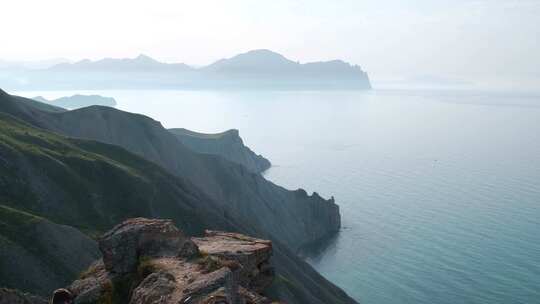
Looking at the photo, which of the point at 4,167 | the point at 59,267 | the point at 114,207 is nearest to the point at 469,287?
the point at 114,207

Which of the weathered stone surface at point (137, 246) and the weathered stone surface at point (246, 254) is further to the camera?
the weathered stone surface at point (246, 254)

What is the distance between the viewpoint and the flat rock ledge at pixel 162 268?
2200 cm

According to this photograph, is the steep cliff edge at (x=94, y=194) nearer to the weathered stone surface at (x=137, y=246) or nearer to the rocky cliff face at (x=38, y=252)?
the rocky cliff face at (x=38, y=252)

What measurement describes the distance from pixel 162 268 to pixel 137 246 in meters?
3.13

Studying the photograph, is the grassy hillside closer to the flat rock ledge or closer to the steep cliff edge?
the steep cliff edge

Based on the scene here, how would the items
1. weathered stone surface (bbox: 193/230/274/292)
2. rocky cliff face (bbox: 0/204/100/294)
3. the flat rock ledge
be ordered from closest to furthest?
the flat rock ledge → weathered stone surface (bbox: 193/230/274/292) → rocky cliff face (bbox: 0/204/100/294)

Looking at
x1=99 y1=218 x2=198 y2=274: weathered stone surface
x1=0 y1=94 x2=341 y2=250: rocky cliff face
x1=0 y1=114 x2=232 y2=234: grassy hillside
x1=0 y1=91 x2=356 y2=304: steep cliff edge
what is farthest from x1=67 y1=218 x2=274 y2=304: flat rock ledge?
x1=0 y1=94 x2=341 y2=250: rocky cliff face

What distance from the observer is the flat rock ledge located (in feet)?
72.2

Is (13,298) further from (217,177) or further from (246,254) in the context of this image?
(217,177)

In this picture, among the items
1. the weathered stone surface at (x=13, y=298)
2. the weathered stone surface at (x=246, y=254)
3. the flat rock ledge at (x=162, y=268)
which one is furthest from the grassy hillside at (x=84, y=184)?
the flat rock ledge at (x=162, y=268)

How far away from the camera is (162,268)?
24797 mm

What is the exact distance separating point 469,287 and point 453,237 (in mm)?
29591

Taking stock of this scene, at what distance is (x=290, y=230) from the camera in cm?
14425

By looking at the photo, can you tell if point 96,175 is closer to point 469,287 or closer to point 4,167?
point 4,167
